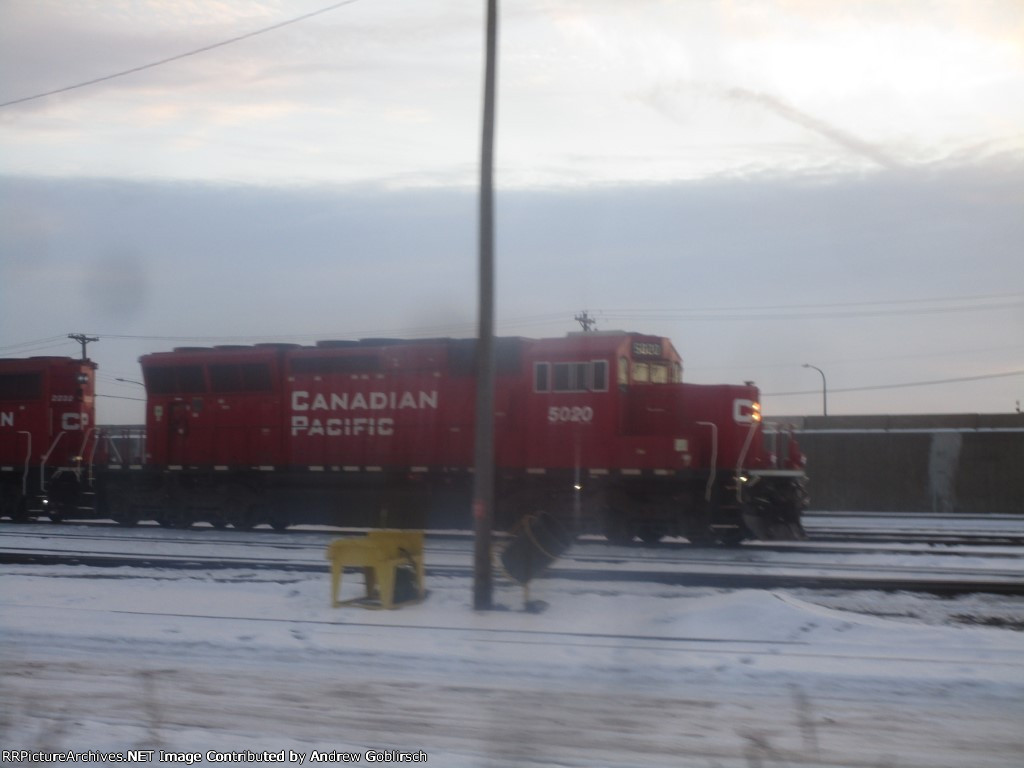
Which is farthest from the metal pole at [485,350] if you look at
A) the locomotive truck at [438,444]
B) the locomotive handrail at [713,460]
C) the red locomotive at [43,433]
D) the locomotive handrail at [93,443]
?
the red locomotive at [43,433]

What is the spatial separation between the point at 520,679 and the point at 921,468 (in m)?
27.2

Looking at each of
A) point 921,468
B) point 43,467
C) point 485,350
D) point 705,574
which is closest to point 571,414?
point 705,574

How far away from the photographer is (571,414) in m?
19.3

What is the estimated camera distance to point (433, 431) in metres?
20.7

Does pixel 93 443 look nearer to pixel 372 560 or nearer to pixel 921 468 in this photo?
pixel 372 560

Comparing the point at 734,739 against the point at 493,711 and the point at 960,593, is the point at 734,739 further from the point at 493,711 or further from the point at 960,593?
the point at 960,593

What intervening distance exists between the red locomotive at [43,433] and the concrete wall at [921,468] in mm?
22246

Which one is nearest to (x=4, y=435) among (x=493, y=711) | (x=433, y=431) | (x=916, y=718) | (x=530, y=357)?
(x=433, y=431)

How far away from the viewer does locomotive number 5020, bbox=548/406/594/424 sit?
19172 millimetres

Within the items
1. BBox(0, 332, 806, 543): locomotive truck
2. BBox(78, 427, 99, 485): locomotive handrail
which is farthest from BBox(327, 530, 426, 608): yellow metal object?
BBox(78, 427, 99, 485): locomotive handrail

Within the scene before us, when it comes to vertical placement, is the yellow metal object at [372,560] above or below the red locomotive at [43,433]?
below

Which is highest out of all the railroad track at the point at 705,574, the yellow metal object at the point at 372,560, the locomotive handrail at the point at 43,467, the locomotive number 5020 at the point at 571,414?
the locomotive number 5020 at the point at 571,414

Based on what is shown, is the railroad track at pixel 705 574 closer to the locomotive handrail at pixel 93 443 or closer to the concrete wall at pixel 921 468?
the locomotive handrail at pixel 93 443

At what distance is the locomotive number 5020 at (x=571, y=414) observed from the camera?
62.9 feet
